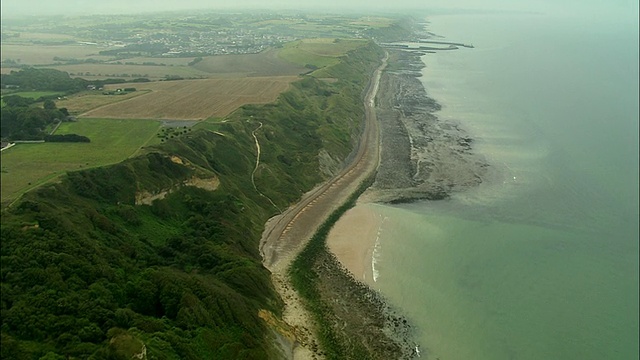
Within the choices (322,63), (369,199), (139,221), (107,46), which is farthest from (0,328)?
(322,63)

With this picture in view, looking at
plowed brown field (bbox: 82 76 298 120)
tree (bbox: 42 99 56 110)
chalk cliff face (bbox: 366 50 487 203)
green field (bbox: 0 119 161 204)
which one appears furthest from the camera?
chalk cliff face (bbox: 366 50 487 203)

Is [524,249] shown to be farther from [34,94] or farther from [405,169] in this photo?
[34,94]

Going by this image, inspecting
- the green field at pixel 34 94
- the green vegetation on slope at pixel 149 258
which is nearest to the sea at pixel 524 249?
the green vegetation on slope at pixel 149 258

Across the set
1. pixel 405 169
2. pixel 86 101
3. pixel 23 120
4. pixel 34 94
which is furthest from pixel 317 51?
pixel 23 120

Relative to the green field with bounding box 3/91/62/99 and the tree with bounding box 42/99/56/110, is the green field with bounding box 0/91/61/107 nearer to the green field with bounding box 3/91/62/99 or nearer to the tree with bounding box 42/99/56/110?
the green field with bounding box 3/91/62/99

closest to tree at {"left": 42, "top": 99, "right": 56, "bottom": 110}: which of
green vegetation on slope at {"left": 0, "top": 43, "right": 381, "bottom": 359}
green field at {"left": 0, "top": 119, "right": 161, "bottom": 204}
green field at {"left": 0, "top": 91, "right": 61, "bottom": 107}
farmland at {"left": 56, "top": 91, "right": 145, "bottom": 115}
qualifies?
green field at {"left": 0, "top": 91, "right": 61, "bottom": 107}

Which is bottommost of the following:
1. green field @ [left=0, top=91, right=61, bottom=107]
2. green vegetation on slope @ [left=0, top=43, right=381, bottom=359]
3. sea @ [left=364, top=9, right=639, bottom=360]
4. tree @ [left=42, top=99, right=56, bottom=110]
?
sea @ [left=364, top=9, right=639, bottom=360]

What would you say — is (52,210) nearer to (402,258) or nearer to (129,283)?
(129,283)
